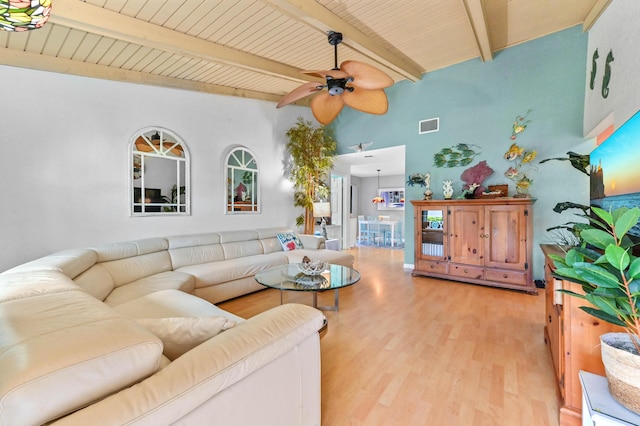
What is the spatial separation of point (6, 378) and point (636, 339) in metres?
2.00

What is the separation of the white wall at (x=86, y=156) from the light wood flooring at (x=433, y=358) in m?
1.70

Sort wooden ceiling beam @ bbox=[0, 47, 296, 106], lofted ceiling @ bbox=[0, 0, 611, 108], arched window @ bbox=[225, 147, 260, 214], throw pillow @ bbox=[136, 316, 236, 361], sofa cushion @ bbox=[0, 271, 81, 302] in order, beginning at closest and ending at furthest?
throw pillow @ bbox=[136, 316, 236, 361], sofa cushion @ bbox=[0, 271, 81, 302], lofted ceiling @ bbox=[0, 0, 611, 108], wooden ceiling beam @ bbox=[0, 47, 296, 106], arched window @ bbox=[225, 147, 260, 214]

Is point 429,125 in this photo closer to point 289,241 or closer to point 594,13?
point 594,13

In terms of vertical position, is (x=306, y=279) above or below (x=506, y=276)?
above

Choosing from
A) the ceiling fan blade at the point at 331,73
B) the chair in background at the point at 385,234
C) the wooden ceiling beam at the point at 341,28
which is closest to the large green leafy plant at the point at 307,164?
the wooden ceiling beam at the point at 341,28

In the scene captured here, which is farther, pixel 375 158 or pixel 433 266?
pixel 375 158

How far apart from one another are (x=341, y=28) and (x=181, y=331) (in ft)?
10.6

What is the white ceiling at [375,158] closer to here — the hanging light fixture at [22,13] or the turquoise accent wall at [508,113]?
the turquoise accent wall at [508,113]

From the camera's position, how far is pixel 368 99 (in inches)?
110

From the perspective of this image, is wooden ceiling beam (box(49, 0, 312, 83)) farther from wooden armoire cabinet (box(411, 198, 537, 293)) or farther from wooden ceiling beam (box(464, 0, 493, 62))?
wooden armoire cabinet (box(411, 198, 537, 293))

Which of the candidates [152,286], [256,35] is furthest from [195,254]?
[256,35]

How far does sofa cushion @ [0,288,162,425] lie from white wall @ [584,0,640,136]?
3.38m

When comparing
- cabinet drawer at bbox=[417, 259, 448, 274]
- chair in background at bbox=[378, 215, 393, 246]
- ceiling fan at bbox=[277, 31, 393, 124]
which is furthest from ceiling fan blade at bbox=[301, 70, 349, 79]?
chair in background at bbox=[378, 215, 393, 246]

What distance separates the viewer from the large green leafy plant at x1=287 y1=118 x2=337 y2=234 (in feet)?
17.1
